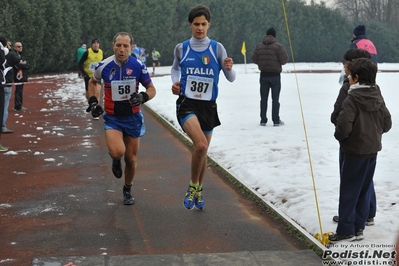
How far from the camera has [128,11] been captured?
55.4 meters

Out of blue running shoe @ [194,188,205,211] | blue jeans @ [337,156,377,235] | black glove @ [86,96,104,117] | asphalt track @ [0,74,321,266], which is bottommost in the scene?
asphalt track @ [0,74,321,266]

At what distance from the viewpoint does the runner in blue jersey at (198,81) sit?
7047 millimetres

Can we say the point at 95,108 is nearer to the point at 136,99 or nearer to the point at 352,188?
the point at 136,99

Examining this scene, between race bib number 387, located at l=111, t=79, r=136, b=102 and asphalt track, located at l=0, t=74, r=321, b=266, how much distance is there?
4.11 feet

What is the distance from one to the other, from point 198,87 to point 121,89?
870mm

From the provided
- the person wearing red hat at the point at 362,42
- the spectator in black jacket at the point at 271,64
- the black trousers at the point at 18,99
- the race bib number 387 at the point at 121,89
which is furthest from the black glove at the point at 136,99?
the black trousers at the point at 18,99

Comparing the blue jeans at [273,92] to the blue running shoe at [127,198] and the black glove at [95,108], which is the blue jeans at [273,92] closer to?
the blue running shoe at [127,198]

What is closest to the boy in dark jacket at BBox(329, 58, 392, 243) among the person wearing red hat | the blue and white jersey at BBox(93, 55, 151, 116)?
the blue and white jersey at BBox(93, 55, 151, 116)

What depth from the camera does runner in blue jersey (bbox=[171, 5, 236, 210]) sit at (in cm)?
705

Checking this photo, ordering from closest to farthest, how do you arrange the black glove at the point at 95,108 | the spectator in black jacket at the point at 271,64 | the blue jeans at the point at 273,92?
1. the black glove at the point at 95,108
2. the spectator in black jacket at the point at 271,64
3. the blue jeans at the point at 273,92

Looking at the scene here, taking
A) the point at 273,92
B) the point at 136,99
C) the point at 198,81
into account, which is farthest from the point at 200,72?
the point at 273,92

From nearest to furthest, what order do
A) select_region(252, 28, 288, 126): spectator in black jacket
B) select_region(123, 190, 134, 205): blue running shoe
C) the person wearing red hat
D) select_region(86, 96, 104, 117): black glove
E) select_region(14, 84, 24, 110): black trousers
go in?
1. select_region(86, 96, 104, 117): black glove
2. select_region(123, 190, 134, 205): blue running shoe
3. the person wearing red hat
4. select_region(252, 28, 288, 126): spectator in black jacket
5. select_region(14, 84, 24, 110): black trousers

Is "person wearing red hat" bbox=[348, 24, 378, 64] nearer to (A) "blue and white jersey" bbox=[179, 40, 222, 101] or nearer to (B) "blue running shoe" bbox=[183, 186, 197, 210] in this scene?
(A) "blue and white jersey" bbox=[179, 40, 222, 101]

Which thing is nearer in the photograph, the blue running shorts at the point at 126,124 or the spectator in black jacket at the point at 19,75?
the blue running shorts at the point at 126,124
